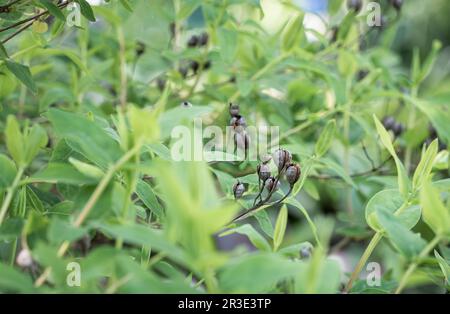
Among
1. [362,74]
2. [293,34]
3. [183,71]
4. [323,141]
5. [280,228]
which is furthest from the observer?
[362,74]

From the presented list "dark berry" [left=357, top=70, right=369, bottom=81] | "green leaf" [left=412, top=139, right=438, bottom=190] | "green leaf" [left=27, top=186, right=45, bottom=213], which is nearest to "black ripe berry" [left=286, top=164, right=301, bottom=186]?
"green leaf" [left=412, top=139, right=438, bottom=190]

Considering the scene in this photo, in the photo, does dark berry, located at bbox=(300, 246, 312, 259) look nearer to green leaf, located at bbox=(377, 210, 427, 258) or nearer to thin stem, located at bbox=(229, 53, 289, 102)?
green leaf, located at bbox=(377, 210, 427, 258)

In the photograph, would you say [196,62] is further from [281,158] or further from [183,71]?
[281,158]

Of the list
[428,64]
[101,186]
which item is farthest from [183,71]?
[101,186]

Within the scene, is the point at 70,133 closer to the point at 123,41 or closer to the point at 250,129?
the point at 250,129

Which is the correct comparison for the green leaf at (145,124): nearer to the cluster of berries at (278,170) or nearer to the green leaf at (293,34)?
the cluster of berries at (278,170)
